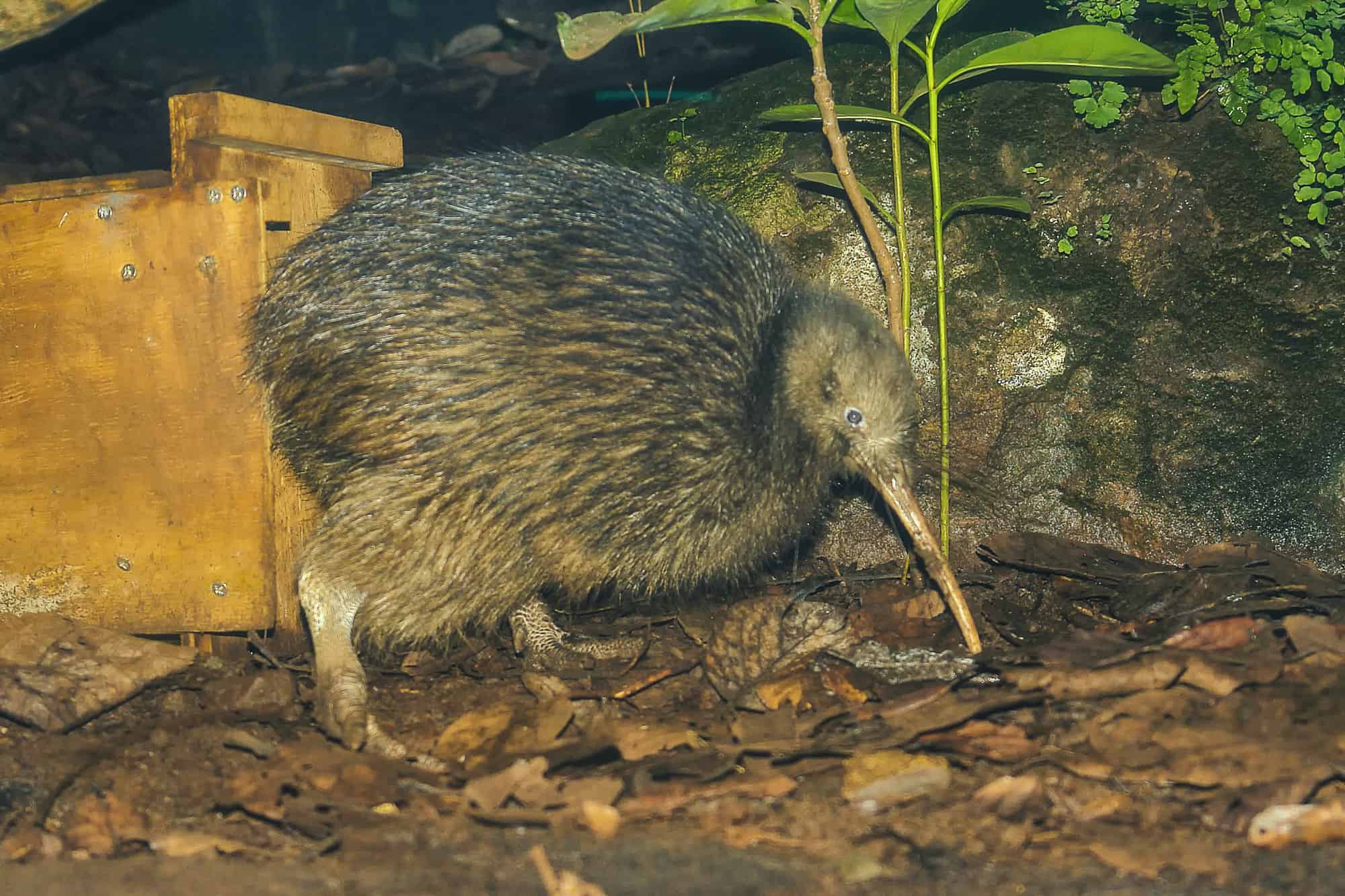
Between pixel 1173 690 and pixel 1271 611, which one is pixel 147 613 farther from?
pixel 1271 611

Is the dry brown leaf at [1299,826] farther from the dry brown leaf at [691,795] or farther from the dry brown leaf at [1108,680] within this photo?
the dry brown leaf at [691,795]

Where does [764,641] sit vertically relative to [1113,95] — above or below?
below

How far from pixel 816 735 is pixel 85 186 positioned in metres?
2.80

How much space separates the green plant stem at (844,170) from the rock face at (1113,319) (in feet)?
1.14

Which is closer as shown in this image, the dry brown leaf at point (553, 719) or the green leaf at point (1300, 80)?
the dry brown leaf at point (553, 719)

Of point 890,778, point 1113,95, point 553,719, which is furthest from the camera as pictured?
point 1113,95

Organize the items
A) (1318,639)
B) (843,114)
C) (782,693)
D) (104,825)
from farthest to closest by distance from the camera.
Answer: (843,114)
(782,693)
(1318,639)
(104,825)

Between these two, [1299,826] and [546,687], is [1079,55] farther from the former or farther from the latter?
[546,687]

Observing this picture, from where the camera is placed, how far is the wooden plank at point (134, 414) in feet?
12.5

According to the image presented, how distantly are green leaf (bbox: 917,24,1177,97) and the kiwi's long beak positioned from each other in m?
1.15

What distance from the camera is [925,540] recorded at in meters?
3.54

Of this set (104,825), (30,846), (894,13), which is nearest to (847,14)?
(894,13)

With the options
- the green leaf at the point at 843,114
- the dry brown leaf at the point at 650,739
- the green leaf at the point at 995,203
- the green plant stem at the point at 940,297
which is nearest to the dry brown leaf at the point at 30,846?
the dry brown leaf at the point at 650,739

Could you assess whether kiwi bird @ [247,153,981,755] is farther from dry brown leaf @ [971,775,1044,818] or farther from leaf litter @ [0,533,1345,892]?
dry brown leaf @ [971,775,1044,818]
